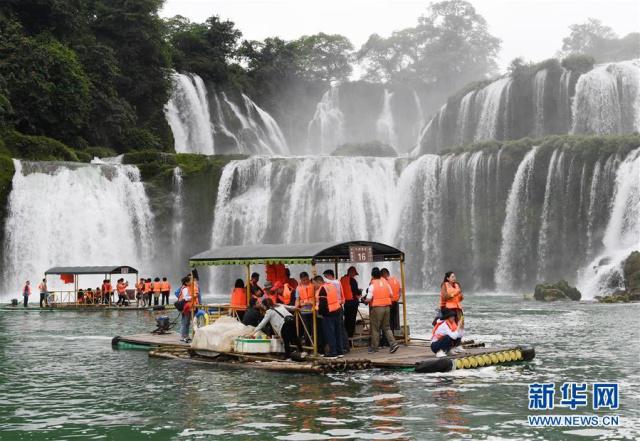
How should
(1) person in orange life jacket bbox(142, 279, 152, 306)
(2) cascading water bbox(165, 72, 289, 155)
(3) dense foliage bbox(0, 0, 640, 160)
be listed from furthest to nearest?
(2) cascading water bbox(165, 72, 289, 155), (3) dense foliage bbox(0, 0, 640, 160), (1) person in orange life jacket bbox(142, 279, 152, 306)

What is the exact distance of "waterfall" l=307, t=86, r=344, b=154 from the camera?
89500 mm

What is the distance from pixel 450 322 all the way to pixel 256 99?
71.0 metres

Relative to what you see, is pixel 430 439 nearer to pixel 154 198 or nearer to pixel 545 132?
pixel 154 198

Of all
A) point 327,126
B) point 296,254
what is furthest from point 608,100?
point 296,254

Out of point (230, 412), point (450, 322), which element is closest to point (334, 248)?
point (450, 322)

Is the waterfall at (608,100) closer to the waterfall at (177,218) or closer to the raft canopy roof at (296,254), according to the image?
the waterfall at (177,218)

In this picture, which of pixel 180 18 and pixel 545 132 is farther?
pixel 180 18

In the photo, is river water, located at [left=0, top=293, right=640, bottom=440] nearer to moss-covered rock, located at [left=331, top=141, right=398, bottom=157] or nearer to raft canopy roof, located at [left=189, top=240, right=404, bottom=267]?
raft canopy roof, located at [left=189, top=240, right=404, bottom=267]

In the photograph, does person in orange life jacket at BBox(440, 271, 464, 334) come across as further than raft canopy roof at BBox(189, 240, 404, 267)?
No

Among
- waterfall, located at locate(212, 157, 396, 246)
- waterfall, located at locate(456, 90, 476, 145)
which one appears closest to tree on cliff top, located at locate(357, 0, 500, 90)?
→ waterfall, located at locate(456, 90, 476, 145)

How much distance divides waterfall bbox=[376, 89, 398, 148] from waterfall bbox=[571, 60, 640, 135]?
36.3 m

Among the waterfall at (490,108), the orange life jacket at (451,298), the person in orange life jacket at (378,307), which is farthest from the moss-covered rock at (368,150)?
the orange life jacket at (451,298)

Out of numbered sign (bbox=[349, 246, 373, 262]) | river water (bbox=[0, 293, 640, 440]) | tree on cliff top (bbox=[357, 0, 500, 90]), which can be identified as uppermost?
tree on cliff top (bbox=[357, 0, 500, 90])

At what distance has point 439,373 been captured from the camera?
50.1 ft
